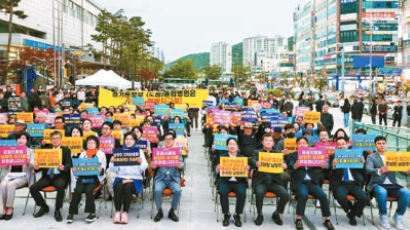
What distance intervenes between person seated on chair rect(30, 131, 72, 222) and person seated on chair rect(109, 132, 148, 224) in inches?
30.6

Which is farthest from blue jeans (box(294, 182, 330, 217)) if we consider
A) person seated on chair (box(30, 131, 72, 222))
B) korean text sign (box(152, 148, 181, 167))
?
person seated on chair (box(30, 131, 72, 222))

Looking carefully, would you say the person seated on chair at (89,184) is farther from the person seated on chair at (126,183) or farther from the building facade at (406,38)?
the building facade at (406,38)

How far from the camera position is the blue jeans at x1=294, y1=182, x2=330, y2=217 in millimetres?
7359

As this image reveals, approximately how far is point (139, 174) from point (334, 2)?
95069 millimetres

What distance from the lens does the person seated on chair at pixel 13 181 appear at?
756cm

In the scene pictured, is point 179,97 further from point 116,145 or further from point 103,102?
point 116,145

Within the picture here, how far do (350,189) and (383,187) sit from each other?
567 mm

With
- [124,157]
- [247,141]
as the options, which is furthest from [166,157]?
[247,141]

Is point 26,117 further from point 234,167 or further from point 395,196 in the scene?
point 395,196

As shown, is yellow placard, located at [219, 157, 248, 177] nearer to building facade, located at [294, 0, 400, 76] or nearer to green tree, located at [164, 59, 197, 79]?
building facade, located at [294, 0, 400, 76]

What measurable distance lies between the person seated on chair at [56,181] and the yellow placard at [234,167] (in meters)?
2.65

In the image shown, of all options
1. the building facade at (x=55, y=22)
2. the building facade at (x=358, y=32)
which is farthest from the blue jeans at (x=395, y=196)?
the building facade at (x=358, y=32)

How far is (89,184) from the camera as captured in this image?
757 cm

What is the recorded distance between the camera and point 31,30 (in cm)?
5334
